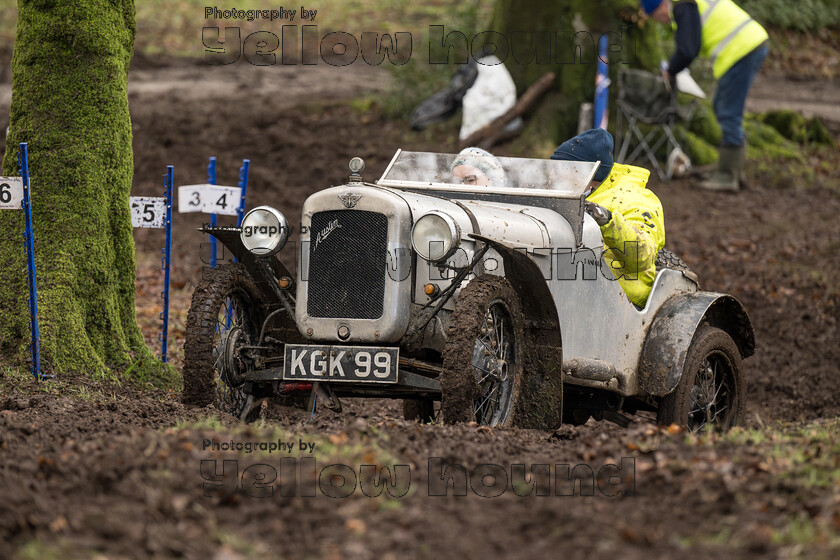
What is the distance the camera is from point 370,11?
964 inches

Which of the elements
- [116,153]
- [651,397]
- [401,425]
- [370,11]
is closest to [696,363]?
[651,397]

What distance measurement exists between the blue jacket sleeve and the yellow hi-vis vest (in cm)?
28

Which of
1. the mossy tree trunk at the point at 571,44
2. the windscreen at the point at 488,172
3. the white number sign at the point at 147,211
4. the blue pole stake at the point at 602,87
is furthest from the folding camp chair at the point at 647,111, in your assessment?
the white number sign at the point at 147,211

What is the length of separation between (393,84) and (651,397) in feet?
34.1

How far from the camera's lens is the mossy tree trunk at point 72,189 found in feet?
21.5

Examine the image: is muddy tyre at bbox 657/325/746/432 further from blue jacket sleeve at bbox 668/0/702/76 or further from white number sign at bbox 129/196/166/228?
blue jacket sleeve at bbox 668/0/702/76

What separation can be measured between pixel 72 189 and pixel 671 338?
3.88 m

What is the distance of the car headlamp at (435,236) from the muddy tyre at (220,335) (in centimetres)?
117

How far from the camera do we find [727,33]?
1309cm

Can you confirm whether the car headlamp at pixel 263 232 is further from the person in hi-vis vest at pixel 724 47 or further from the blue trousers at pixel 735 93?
the blue trousers at pixel 735 93

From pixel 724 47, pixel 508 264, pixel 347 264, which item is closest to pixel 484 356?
pixel 508 264

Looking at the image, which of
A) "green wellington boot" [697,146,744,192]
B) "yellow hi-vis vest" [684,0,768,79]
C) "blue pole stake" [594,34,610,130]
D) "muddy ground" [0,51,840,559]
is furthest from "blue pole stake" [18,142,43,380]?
"green wellington boot" [697,146,744,192]

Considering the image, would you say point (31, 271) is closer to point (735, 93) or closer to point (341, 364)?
point (341, 364)

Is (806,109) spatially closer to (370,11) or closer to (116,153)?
(370,11)
